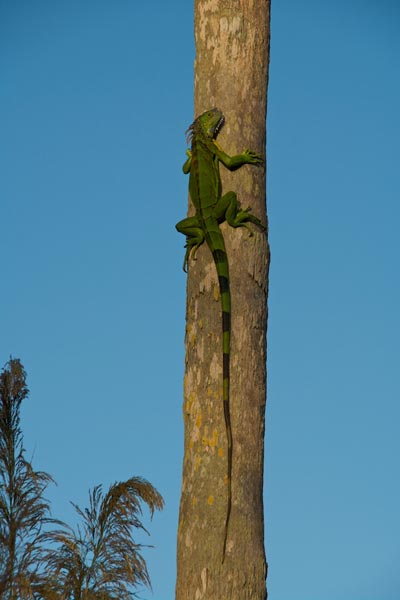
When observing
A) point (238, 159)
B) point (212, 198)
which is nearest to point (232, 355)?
point (212, 198)

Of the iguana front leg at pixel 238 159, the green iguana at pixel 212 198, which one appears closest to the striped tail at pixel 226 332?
the green iguana at pixel 212 198

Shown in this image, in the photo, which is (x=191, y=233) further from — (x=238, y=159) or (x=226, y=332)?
(x=226, y=332)

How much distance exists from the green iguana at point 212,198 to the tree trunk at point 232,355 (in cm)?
6

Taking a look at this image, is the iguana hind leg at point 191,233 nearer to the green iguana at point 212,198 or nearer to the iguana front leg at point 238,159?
the green iguana at point 212,198

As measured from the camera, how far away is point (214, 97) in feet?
24.1

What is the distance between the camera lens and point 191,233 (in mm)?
7191

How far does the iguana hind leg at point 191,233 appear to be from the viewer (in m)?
7.07

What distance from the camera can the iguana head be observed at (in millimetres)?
7195

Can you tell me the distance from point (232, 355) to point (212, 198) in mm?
1243

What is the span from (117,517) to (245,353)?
3.87 metres

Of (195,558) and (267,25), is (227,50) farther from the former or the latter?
(195,558)

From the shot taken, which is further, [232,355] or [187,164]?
[187,164]

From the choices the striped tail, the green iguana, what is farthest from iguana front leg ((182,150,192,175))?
the striped tail

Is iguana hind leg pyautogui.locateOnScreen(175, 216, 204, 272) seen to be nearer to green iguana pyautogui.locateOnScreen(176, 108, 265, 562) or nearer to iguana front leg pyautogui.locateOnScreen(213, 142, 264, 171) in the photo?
green iguana pyautogui.locateOnScreen(176, 108, 265, 562)
